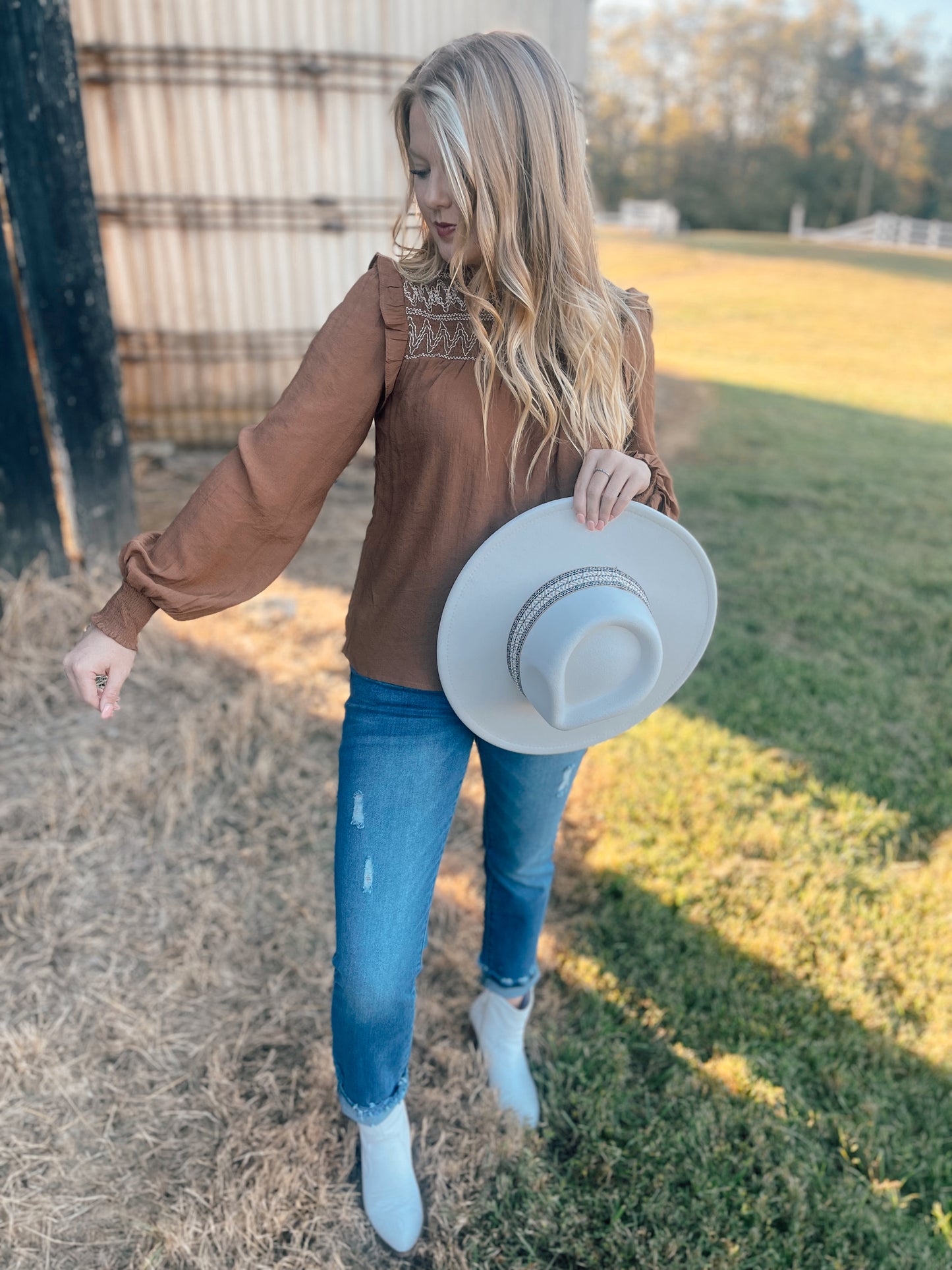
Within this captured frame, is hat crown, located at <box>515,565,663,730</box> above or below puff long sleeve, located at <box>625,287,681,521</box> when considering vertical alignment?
below

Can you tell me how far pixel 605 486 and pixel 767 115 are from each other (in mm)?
60004

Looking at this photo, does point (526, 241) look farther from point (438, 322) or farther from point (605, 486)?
point (605, 486)

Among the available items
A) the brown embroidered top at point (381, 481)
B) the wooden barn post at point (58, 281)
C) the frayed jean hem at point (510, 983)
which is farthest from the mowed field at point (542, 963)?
the brown embroidered top at point (381, 481)

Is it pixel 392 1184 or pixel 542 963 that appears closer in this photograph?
pixel 392 1184

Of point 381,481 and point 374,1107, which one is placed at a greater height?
point 381,481

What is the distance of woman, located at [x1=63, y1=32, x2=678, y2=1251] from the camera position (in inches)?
55.6

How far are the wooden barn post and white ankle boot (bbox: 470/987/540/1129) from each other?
8.99 ft

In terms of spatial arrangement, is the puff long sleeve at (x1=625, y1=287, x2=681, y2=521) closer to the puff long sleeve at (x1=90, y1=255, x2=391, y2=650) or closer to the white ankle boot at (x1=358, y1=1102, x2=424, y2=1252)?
the puff long sleeve at (x1=90, y1=255, x2=391, y2=650)

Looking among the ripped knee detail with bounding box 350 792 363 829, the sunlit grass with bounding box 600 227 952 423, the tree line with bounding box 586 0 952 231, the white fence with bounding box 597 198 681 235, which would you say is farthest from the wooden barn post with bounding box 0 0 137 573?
the tree line with bounding box 586 0 952 231

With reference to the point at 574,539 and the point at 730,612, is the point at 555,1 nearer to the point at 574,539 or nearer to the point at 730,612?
the point at 730,612

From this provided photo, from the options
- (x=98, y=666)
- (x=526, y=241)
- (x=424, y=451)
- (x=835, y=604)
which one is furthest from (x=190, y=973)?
(x=835, y=604)

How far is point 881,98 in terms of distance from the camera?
48594 millimetres

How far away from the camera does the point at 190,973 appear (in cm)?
236

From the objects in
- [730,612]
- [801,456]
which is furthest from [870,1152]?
[801,456]
